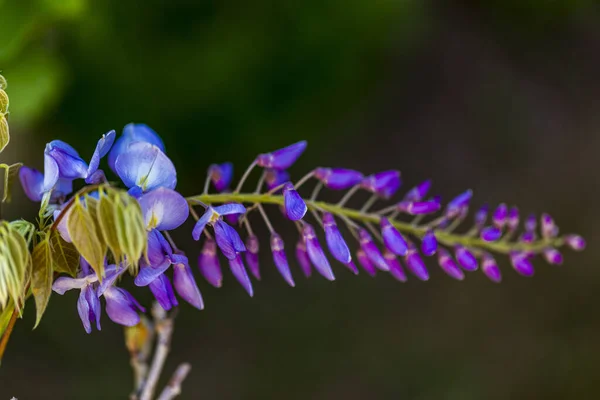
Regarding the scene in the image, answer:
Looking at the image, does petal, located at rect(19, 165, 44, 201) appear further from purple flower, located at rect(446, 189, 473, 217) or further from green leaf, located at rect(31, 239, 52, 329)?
purple flower, located at rect(446, 189, 473, 217)

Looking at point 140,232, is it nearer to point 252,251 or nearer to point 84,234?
point 84,234

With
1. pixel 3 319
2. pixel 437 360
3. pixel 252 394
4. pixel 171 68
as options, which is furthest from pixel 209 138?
pixel 3 319

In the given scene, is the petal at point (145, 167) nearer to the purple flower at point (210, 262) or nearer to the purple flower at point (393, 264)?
the purple flower at point (210, 262)

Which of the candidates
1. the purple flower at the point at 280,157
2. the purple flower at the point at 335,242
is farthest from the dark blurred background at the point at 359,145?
the purple flower at the point at 335,242

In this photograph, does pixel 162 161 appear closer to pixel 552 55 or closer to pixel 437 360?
pixel 437 360

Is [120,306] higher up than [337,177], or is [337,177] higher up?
[337,177]

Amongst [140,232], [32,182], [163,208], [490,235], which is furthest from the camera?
[490,235]

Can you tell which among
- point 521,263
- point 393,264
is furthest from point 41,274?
point 521,263
